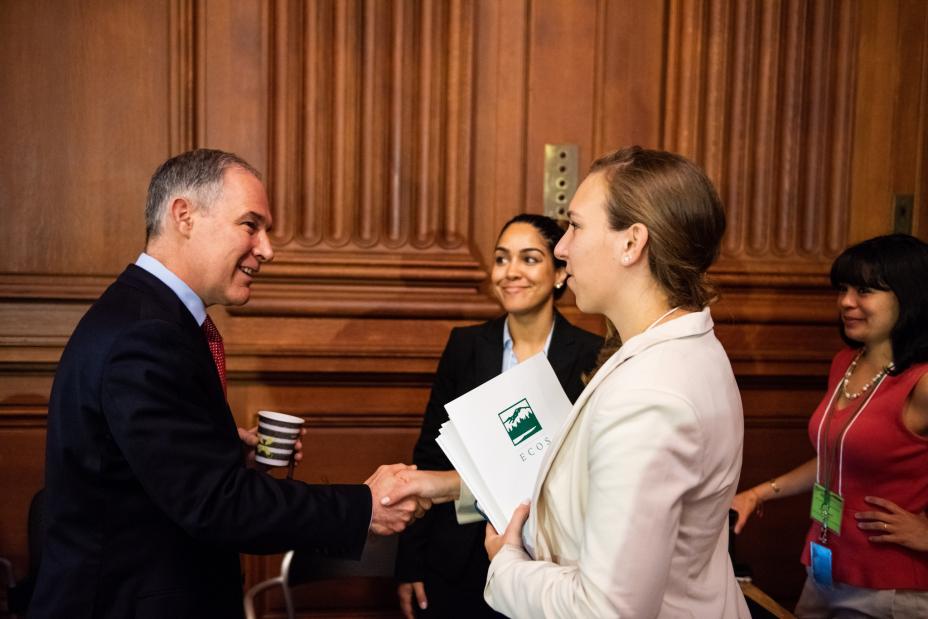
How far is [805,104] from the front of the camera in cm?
353

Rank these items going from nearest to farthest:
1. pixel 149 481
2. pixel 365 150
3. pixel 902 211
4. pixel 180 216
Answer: pixel 149 481 → pixel 180 216 → pixel 365 150 → pixel 902 211

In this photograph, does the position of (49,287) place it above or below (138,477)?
above

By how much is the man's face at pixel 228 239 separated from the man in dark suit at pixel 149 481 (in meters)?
0.08

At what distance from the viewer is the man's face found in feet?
6.50

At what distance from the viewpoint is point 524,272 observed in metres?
2.83

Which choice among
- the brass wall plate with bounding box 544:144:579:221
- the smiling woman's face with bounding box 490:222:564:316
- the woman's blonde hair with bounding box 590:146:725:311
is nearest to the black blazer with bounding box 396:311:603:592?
the smiling woman's face with bounding box 490:222:564:316

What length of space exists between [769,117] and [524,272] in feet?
4.61

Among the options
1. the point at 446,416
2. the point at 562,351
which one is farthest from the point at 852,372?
the point at 446,416

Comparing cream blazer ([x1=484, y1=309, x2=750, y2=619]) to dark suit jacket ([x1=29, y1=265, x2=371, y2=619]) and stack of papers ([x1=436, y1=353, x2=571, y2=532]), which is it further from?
dark suit jacket ([x1=29, y1=265, x2=371, y2=619])

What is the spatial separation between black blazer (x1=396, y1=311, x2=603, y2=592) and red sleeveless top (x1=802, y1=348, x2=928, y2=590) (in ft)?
2.65

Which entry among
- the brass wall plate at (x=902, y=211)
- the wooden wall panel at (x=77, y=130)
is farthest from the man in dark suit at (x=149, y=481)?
the brass wall plate at (x=902, y=211)

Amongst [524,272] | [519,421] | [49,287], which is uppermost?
[524,272]

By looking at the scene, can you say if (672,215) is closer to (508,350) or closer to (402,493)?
(402,493)

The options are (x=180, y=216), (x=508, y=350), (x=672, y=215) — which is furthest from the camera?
(x=508, y=350)
